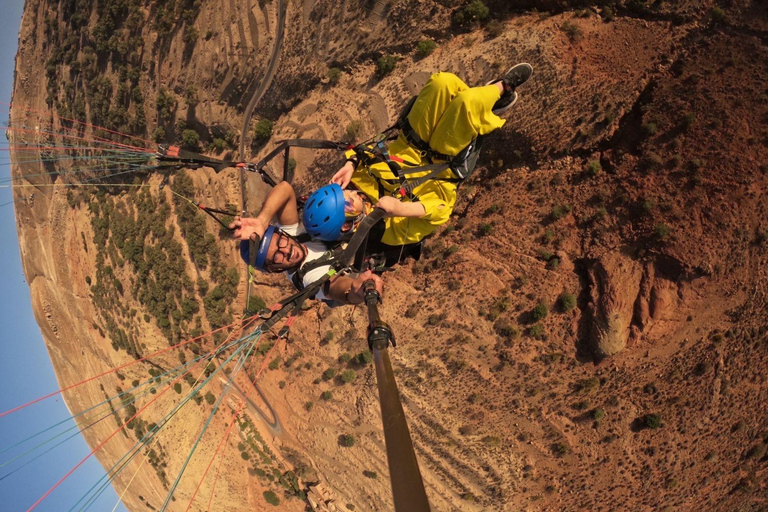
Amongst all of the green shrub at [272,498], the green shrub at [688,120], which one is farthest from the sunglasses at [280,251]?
the green shrub at [272,498]

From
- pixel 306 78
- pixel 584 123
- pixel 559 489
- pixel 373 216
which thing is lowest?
pixel 559 489

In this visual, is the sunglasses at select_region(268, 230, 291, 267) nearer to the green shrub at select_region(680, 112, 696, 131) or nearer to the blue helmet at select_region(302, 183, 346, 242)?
the blue helmet at select_region(302, 183, 346, 242)

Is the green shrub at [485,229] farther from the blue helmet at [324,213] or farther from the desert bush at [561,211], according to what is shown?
the blue helmet at [324,213]

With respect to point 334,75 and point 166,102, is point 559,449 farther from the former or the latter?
point 166,102

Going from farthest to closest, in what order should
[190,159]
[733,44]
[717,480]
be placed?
[717,480] → [733,44] → [190,159]

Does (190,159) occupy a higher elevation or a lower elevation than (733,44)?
higher

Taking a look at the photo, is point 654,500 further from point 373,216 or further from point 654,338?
point 373,216

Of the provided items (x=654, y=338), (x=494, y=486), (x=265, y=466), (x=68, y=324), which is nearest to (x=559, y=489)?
(x=494, y=486)
